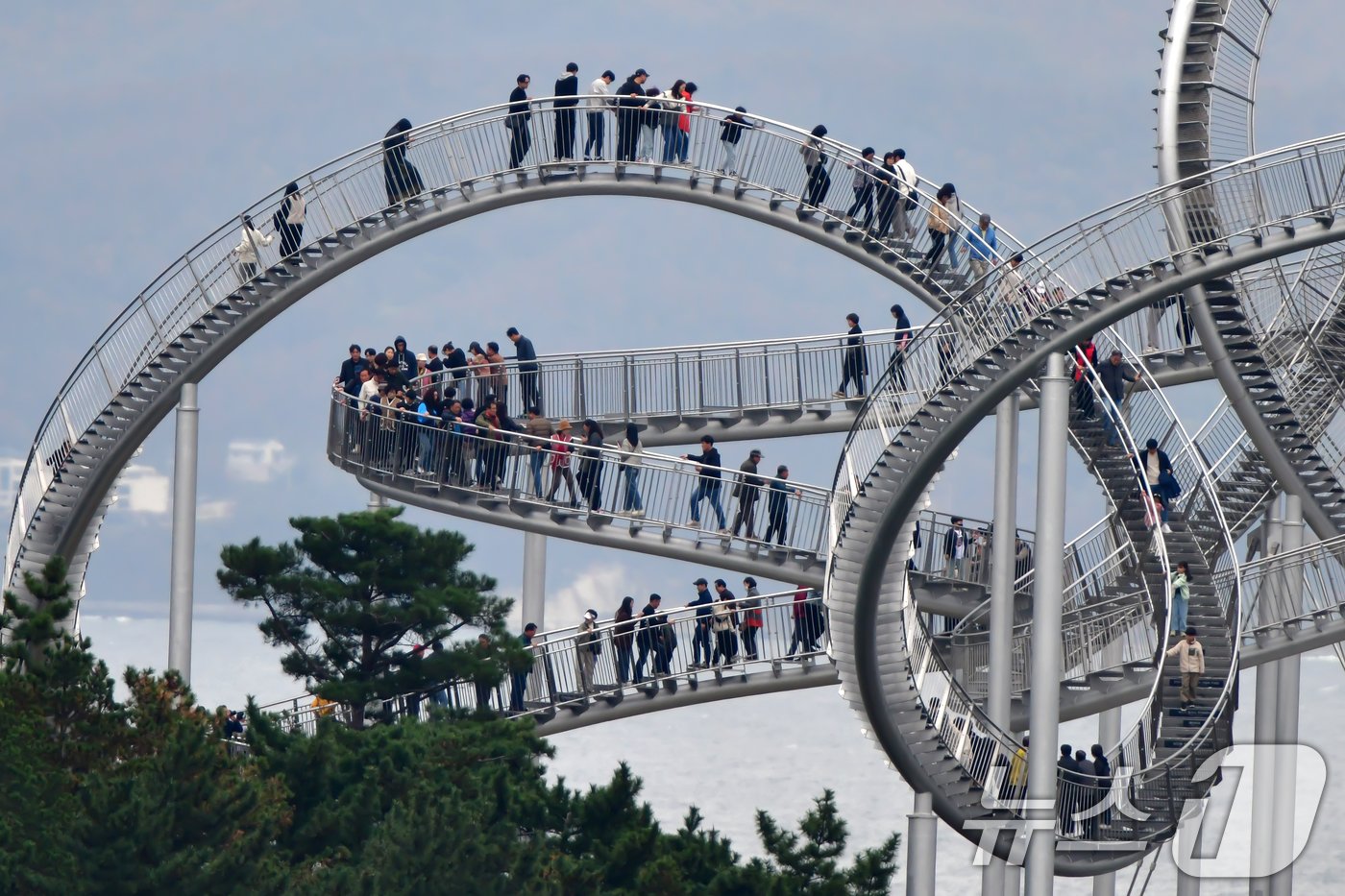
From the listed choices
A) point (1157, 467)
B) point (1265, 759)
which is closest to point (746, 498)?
point (1157, 467)

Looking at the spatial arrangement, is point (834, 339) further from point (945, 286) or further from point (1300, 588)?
point (1300, 588)

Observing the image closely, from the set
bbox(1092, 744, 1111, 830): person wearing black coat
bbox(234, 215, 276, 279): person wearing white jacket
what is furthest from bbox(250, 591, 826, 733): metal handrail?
bbox(234, 215, 276, 279): person wearing white jacket

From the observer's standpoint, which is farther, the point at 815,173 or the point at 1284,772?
the point at 1284,772

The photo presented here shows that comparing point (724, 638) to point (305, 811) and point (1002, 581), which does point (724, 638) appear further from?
point (305, 811)

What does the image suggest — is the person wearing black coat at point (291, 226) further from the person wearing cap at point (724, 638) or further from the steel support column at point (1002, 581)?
the steel support column at point (1002, 581)

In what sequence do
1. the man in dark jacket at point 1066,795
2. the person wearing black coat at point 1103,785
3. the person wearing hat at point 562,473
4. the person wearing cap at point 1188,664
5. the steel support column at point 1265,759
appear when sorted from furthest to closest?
1. the steel support column at point 1265,759
2. the person wearing hat at point 562,473
3. the person wearing cap at point 1188,664
4. the person wearing black coat at point 1103,785
5. the man in dark jacket at point 1066,795

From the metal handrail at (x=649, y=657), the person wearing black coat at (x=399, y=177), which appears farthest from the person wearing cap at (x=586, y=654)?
the person wearing black coat at (x=399, y=177)

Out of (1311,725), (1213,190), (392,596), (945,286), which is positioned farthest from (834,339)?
(1311,725)
